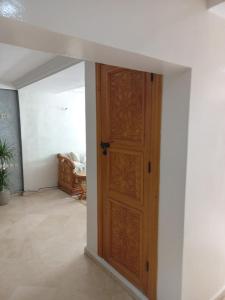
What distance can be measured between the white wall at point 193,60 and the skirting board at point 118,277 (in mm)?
473

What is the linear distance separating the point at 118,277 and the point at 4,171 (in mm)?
3070

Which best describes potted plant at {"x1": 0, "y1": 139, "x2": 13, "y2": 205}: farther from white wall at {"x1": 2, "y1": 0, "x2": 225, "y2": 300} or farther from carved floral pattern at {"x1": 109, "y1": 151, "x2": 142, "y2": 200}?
white wall at {"x1": 2, "y1": 0, "x2": 225, "y2": 300}

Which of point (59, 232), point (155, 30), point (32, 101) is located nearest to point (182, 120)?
point (155, 30)

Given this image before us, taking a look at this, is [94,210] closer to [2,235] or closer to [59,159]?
[2,235]

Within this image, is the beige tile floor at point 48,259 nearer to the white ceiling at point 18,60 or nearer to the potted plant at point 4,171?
the potted plant at point 4,171

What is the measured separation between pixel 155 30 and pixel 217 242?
1670 mm

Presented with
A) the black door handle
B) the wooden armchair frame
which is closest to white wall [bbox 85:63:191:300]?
the black door handle

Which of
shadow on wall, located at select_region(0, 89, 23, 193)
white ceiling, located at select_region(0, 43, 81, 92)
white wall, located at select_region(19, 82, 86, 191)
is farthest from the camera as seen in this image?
white wall, located at select_region(19, 82, 86, 191)

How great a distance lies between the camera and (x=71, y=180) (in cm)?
463

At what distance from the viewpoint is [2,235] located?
300 centimetres

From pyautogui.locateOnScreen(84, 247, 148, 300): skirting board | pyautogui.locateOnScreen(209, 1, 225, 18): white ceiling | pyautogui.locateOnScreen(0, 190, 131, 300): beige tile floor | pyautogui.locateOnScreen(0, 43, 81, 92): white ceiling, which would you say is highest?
pyautogui.locateOnScreen(0, 43, 81, 92): white ceiling

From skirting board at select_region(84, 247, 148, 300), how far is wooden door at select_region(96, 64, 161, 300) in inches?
1.6

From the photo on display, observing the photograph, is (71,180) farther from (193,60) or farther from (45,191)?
(193,60)

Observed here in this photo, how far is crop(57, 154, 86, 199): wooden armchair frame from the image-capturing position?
4.54 meters
